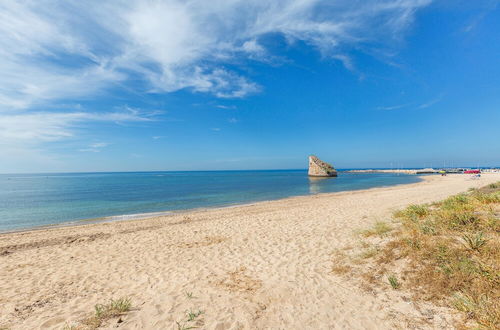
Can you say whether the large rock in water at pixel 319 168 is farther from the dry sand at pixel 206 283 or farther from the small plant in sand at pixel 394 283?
the small plant in sand at pixel 394 283

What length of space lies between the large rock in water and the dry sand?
75.2 m

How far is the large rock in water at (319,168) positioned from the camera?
8431cm

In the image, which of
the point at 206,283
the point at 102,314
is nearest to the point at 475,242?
the point at 206,283

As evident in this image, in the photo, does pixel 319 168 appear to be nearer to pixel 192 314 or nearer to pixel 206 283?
pixel 206 283

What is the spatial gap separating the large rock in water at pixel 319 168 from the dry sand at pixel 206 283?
7519 cm

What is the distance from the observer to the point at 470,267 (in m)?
5.03

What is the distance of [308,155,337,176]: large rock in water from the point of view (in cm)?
8431

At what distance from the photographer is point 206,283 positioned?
6305mm

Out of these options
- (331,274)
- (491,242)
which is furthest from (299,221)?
(491,242)

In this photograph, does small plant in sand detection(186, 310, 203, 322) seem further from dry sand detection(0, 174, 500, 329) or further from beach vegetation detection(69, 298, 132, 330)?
beach vegetation detection(69, 298, 132, 330)

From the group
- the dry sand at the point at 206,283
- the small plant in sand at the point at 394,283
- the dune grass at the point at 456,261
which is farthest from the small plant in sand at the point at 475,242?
the dry sand at the point at 206,283

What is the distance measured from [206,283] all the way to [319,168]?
83584 millimetres

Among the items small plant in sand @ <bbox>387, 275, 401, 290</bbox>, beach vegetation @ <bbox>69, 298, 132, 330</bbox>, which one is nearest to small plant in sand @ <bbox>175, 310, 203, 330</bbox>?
beach vegetation @ <bbox>69, 298, 132, 330</bbox>

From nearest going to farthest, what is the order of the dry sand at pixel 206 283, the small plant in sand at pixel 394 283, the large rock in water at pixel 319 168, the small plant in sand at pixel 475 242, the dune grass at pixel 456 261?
the dune grass at pixel 456 261 < the dry sand at pixel 206 283 < the small plant in sand at pixel 394 283 < the small plant in sand at pixel 475 242 < the large rock in water at pixel 319 168
